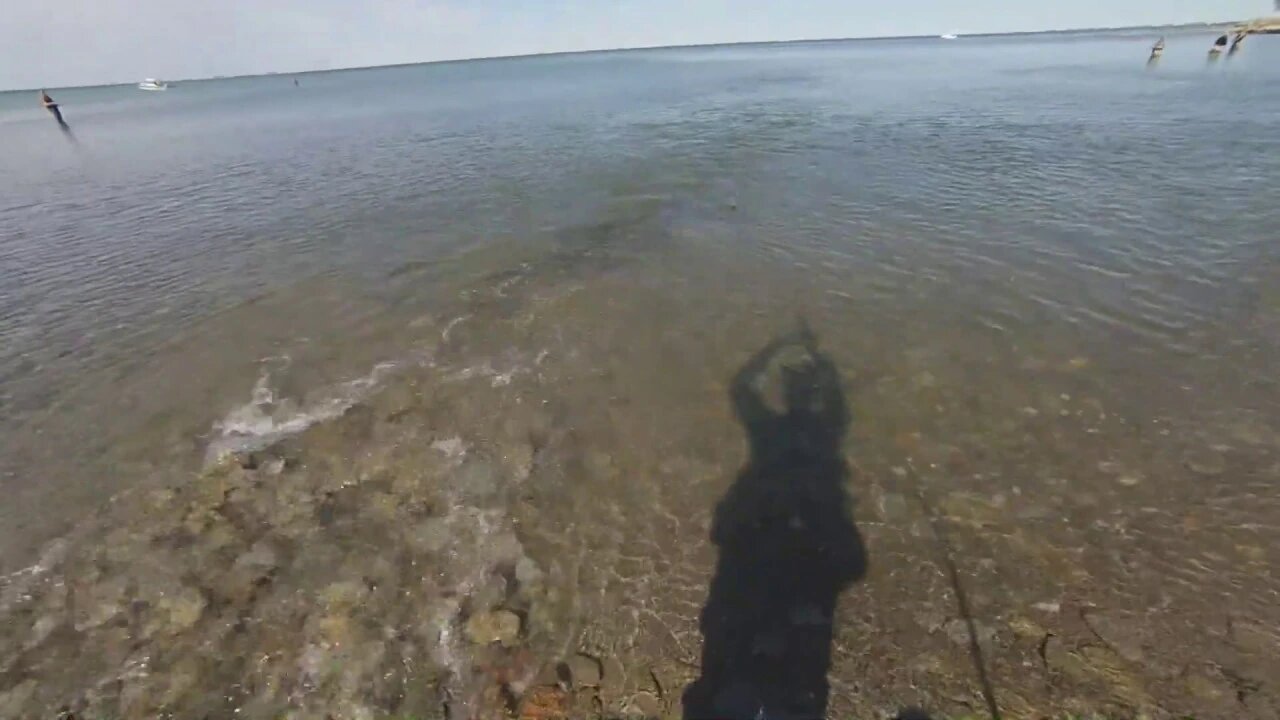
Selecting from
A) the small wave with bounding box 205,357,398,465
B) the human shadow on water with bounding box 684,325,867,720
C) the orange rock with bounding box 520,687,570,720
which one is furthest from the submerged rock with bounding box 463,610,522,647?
the small wave with bounding box 205,357,398,465

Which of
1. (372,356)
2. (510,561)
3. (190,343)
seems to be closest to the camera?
(510,561)

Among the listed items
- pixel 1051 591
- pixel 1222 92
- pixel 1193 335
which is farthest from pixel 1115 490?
pixel 1222 92

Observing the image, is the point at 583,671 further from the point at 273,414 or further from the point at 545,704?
the point at 273,414

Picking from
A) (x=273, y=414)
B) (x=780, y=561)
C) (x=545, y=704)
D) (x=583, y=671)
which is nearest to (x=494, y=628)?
(x=545, y=704)

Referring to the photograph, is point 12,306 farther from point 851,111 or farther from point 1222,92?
point 1222,92

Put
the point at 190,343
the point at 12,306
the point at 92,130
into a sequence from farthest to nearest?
1. the point at 92,130
2. the point at 12,306
3. the point at 190,343

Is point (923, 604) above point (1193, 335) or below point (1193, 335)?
below

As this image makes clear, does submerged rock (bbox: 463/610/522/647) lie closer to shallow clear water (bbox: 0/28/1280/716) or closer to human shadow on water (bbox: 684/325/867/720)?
shallow clear water (bbox: 0/28/1280/716)
